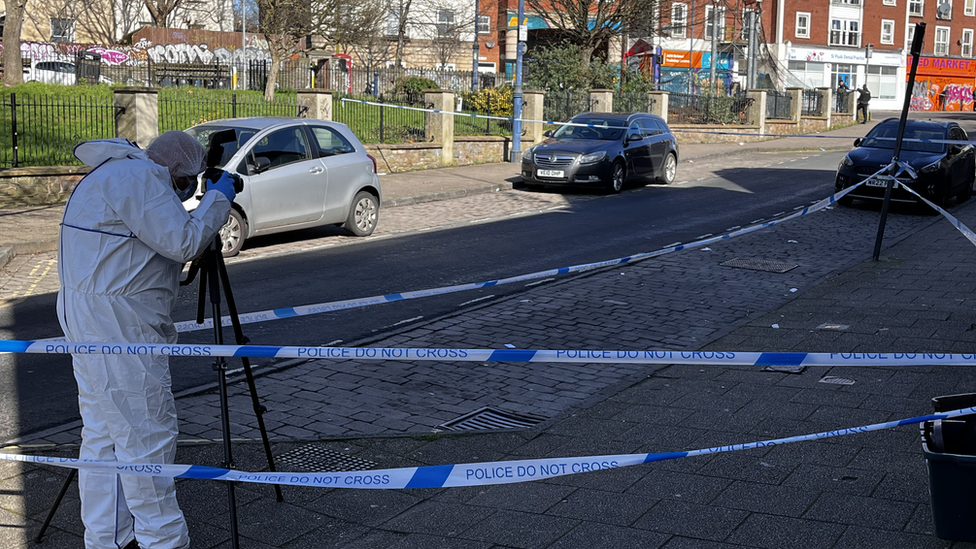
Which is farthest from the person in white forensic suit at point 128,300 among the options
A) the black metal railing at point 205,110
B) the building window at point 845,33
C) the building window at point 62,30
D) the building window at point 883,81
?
the building window at point 883,81

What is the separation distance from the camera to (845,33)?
6981cm

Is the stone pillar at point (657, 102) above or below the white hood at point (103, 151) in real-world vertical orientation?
above

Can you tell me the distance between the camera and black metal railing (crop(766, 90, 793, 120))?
135 feet

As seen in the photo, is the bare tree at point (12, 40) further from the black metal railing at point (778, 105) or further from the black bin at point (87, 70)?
the black metal railing at point (778, 105)

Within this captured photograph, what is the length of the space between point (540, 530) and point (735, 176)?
20.8 m

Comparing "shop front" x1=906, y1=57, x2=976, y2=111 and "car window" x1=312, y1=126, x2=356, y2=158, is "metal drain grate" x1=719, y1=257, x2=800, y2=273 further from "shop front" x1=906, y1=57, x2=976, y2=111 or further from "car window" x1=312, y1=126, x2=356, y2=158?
"shop front" x1=906, y1=57, x2=976, y2=111

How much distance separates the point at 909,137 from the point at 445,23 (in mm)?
44024

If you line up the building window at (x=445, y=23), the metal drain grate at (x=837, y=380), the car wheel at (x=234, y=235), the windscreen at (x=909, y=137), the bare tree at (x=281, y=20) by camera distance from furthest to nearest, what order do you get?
the building window at (x=445, y=23) → the bare tree at (x=281, y=20) → the windscreen at (x=909, y=137) → the car wheel at (x=234, y=235) → the metal drain grate at (x=837, y=380)

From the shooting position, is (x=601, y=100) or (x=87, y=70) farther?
(x=87, y=70)

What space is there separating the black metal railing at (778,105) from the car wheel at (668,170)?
20.1 meters

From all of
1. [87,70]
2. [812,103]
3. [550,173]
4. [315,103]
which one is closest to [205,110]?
[315,103]

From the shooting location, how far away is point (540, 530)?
14.9ft

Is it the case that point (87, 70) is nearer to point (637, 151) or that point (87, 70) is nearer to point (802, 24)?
point (637, 151)

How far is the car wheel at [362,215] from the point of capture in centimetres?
1401
